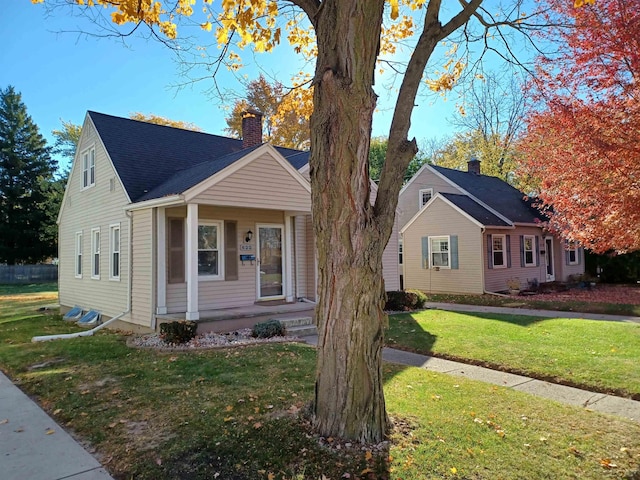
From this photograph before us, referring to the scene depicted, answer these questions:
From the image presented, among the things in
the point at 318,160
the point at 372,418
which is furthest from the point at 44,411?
the point at 318,160

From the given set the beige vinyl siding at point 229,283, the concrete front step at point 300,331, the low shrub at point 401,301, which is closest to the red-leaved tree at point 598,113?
the low shrub at point 401,301

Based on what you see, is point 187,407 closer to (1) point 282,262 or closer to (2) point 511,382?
(2) point 511,382

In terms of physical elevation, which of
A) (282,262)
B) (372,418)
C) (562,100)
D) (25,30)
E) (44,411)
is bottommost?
(44,411)

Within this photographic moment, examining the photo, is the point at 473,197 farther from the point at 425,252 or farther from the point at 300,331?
the point at 300,331

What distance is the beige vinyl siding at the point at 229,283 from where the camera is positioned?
400 inches

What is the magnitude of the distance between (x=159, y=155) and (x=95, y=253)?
3.53 m

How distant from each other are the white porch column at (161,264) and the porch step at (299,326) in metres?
2.70

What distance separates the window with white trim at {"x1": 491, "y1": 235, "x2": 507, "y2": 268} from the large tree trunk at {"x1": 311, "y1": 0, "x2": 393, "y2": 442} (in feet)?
48.4

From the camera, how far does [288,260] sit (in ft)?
38.5

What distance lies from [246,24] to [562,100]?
5931 mm

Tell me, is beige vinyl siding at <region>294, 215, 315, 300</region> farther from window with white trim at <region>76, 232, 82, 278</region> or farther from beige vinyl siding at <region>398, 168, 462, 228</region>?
beige vinyl siding at <region>398, 168, 462, 228</region>

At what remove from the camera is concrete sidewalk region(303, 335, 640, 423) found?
15.3ft

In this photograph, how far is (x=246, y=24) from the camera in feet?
17.6

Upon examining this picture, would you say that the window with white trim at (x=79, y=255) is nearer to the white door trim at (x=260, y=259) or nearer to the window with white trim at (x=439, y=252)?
the white door trim at (x=260, y=259)
